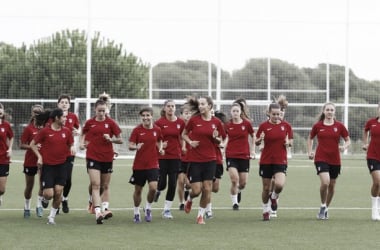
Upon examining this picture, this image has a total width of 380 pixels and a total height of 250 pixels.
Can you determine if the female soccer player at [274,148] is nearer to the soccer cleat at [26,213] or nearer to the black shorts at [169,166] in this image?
the black shorts at [169,166]

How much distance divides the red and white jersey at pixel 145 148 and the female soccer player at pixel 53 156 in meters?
1.20

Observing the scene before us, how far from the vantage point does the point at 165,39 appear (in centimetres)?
4709

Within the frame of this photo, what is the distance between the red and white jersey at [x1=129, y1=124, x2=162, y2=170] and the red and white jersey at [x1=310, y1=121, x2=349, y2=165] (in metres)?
2.81

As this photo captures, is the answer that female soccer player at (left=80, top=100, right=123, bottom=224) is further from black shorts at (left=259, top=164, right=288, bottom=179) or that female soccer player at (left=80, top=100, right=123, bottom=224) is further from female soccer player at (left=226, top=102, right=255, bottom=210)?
female soccer player at (left=226, top=102, right=255, bottom=210)

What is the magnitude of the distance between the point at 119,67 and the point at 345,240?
35.8 meters

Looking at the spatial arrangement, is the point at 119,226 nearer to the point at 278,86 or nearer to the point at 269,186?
the point at 269,186

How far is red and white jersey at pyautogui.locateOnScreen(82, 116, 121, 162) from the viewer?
1576cm

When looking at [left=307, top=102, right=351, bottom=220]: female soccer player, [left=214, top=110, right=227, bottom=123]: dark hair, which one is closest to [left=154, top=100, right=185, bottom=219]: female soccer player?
[left=214, top=110, right=227, bottom=123]: dark hair

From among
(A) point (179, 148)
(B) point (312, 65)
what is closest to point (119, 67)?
(B) point (312, 65)

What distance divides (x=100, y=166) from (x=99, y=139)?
45 centimetres

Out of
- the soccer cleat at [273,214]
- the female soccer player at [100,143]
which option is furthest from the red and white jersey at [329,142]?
the female soccer player at [100,143]

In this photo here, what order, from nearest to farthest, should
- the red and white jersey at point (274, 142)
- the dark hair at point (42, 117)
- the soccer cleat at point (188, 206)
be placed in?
the dark hair at point (42, 117), the red and white jersey at point (274, 142), the soccer cleat at point (188, 206)

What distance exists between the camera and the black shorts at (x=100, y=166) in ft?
51.6

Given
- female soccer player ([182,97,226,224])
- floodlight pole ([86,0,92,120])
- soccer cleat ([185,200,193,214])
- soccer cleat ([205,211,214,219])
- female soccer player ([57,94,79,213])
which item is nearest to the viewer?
female soccer player ([182,97,226,224])
